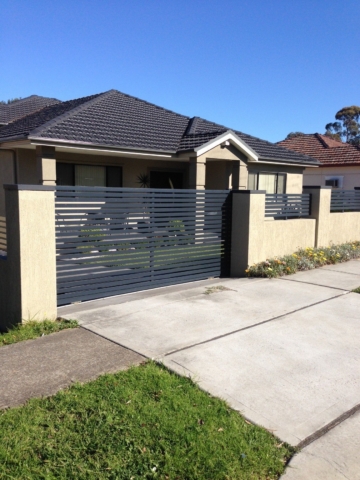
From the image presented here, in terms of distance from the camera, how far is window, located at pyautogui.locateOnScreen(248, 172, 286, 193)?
1742cm

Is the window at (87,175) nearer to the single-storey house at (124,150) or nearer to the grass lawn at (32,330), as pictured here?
the single-storey house at (124,150)

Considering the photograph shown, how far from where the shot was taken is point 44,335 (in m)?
5.58

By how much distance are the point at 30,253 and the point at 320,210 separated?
859 cm

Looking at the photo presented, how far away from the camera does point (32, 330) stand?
569 centimetres

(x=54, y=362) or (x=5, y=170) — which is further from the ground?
(x=5, y=170)

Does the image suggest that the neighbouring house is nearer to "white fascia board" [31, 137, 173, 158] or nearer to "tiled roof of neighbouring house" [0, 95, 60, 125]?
"white fascia board" [31, 137, 173, 158]

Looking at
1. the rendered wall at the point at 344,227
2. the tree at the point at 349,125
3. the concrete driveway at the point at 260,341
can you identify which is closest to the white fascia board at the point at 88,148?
the rendered wall at the point at 344,227

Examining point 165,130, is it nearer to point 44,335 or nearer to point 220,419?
point 44,335

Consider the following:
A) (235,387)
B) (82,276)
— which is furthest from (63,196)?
(235,387)

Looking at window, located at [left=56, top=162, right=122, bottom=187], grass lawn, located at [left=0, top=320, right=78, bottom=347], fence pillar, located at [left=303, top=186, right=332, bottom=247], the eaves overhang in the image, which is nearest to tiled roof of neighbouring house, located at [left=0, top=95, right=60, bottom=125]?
window, located at [left=56, top=162, right=122, bottom=187]

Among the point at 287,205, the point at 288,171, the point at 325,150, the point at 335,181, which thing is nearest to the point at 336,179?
the point at 335,181

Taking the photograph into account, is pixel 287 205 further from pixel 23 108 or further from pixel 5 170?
pixel 23 108

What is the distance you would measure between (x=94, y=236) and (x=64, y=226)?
58 cm

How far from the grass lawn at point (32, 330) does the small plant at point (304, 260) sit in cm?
472
